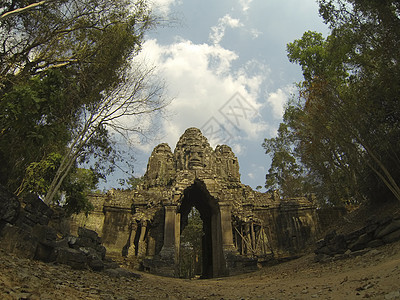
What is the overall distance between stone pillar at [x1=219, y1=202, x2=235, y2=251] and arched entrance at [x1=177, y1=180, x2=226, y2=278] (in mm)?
370

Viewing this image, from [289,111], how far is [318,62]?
5334 mm

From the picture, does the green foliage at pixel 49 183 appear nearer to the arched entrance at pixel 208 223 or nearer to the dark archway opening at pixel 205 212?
the arched entrance at pixel 208 223

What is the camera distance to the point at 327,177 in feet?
73.5

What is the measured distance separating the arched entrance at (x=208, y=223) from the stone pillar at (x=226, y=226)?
0.37m

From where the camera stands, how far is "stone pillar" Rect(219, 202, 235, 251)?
599 inches

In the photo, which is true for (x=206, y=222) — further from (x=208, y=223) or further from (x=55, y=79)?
(x=55, y=79)

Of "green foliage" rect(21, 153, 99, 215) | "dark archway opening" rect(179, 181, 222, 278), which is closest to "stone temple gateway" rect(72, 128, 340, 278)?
"dark archway opening" rect(179, 181, 222, 278)

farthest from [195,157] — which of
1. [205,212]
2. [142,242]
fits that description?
[142,242]

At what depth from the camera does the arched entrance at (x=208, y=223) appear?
15734 mm

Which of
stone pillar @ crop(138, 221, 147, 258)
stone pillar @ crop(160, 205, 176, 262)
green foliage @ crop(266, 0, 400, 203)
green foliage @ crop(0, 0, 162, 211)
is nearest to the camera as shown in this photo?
green foliage @ crop(0, 0, 162, 211)

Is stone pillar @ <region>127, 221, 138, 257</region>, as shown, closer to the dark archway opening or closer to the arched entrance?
the arched entrance

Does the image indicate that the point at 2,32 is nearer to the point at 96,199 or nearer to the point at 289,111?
the point at 96,199

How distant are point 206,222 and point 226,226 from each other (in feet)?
14.1

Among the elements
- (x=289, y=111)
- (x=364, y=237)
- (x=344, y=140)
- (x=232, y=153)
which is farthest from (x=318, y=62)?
(x=364, y=237)
